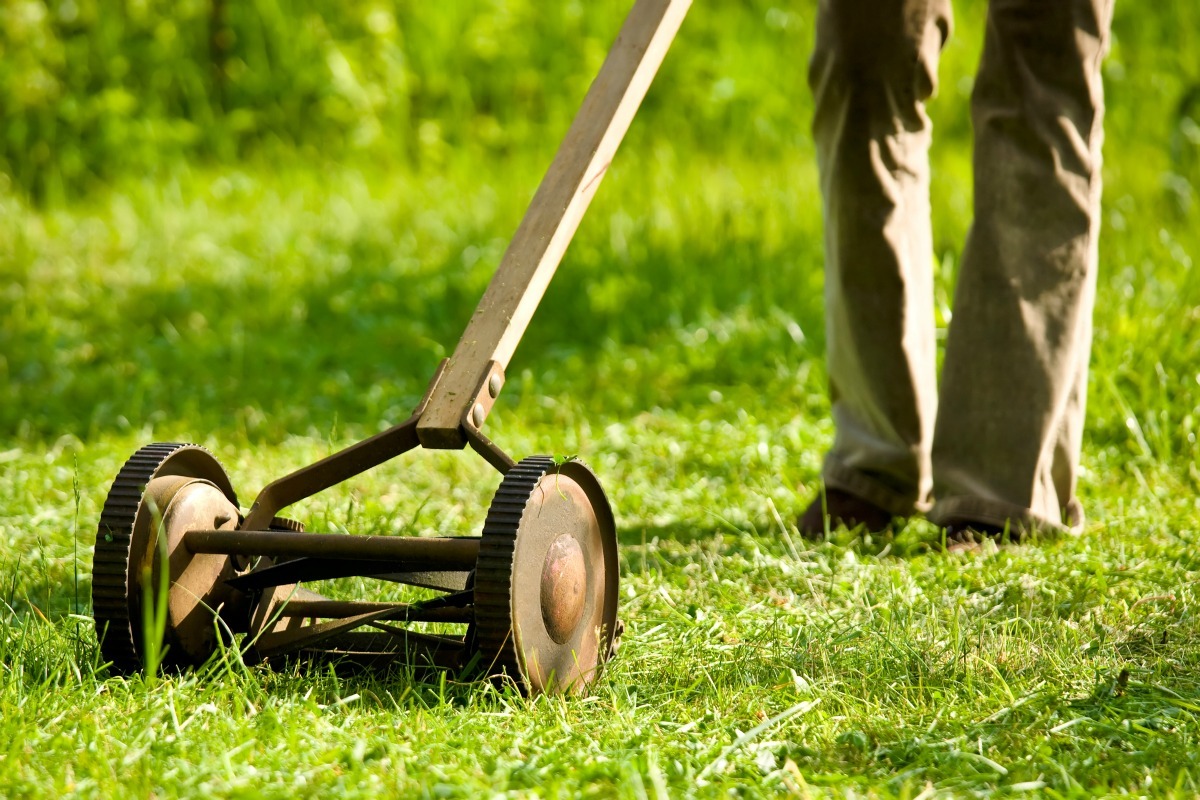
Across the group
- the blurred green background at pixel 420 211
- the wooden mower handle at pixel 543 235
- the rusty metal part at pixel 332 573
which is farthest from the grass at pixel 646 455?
the wooden mower handle at pixel 543 235

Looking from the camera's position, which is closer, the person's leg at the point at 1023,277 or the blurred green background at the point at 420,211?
the person's leg at the point at 1023,277

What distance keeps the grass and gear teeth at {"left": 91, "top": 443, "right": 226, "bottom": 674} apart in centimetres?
5

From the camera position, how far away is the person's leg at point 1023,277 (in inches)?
106

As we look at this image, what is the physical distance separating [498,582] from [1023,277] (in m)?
1.46

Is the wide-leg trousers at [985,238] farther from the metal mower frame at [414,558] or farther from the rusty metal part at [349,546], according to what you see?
the rusty metal part at [349,546]

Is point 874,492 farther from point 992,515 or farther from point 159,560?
point 159,560

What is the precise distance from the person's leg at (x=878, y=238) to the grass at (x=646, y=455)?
8.2 inches

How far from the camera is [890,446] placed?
2924mm

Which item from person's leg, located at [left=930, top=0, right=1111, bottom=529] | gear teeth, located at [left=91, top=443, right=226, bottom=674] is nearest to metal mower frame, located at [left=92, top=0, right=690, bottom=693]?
gear teeth, located at [left=91, top=443, right=226, bottom=674]

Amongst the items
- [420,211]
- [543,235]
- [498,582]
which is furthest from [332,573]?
[420,211]

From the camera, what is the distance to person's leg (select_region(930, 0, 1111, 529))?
271 centimetres

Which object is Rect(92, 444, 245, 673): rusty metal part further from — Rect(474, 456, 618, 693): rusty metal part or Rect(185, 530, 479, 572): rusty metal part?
Rect(474, 456, 618, 693): rusty metal part

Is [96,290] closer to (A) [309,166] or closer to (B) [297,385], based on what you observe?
(B) [297,385]

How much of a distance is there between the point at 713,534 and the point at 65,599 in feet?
4.28
